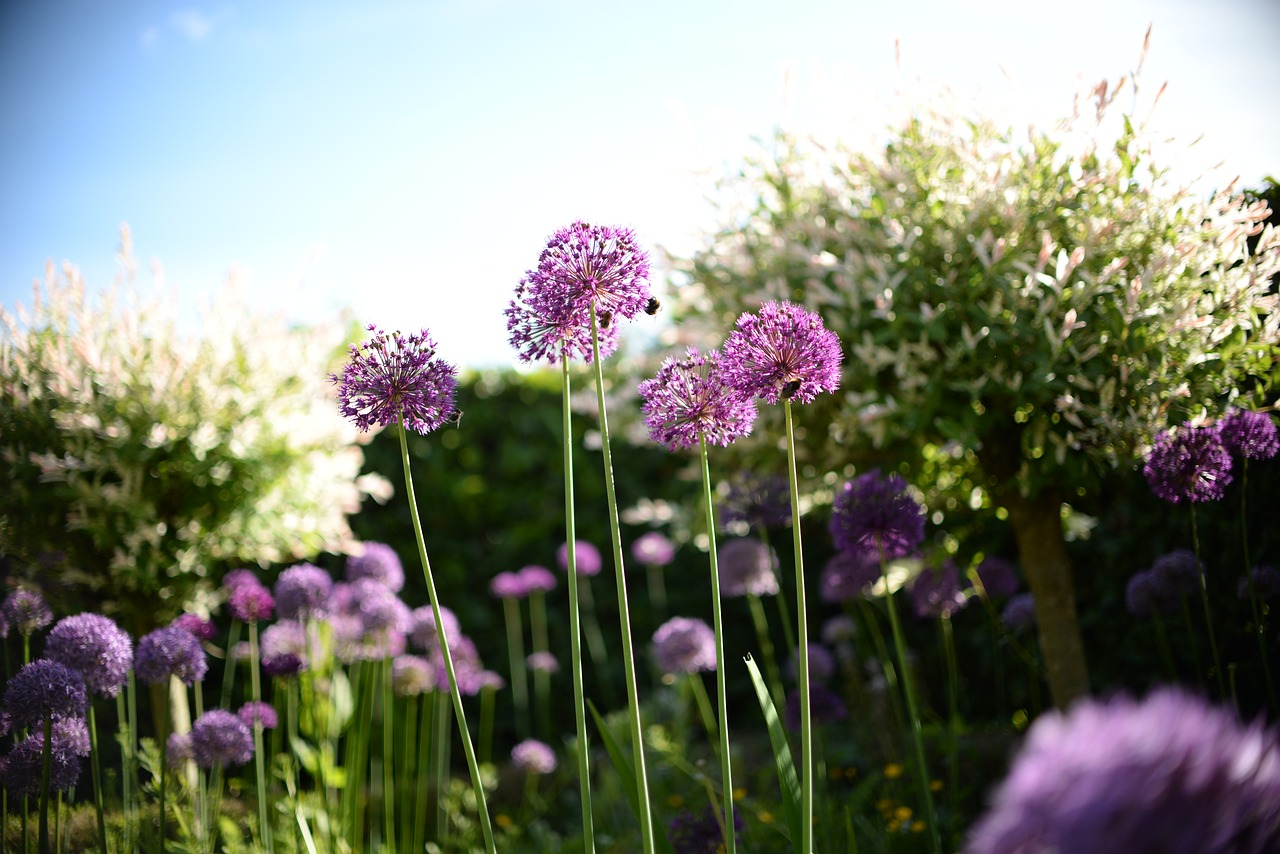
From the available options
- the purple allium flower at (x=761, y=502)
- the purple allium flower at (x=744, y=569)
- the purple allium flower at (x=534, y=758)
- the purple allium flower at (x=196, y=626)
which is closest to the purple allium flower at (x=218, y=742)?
the purple allium flower at (x=196, y=626)

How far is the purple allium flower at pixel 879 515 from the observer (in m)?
2.26

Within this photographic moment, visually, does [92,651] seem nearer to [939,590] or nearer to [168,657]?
[168,657]

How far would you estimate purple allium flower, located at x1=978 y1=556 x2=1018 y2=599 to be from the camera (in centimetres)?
349

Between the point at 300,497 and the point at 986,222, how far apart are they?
9.68 ft

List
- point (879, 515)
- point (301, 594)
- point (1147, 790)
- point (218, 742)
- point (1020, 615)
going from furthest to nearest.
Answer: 1. point (1020, 615)
2. point (301, 594)
3. point (218, 742)
4. point (879, 515)
5. point (1147, 790)

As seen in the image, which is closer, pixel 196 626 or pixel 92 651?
pixel 92 651

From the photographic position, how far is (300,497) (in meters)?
3.54

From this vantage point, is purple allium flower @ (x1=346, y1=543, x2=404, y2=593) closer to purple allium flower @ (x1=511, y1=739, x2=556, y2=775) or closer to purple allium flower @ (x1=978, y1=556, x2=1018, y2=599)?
purple allium flower @ (x1=511, y1=739, x2=556, y2=775)

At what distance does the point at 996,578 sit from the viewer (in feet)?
11.5

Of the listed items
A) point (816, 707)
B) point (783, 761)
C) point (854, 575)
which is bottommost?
point (816, 707)

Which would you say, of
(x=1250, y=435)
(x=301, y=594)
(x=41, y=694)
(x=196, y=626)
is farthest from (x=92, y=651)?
(x=1250, y=435)

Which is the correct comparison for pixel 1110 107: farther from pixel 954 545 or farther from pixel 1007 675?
pixel 1007 675

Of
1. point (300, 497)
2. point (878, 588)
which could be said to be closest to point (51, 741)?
point (300, 497)

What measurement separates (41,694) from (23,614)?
19.5 inches
